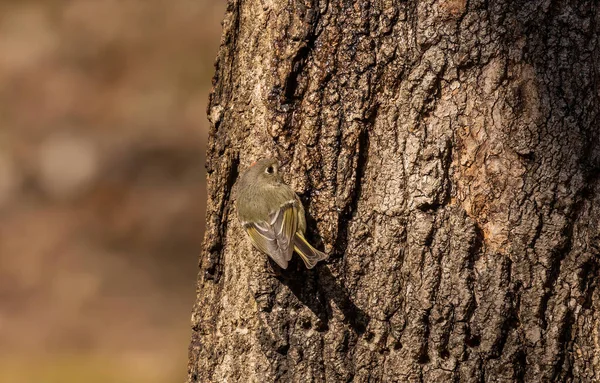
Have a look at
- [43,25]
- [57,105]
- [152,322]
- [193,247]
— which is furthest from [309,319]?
[43,25]

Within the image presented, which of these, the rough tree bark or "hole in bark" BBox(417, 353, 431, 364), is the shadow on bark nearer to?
the rough tree bark

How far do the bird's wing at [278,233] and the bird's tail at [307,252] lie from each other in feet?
0.12

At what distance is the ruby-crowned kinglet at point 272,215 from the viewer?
300 centimetres

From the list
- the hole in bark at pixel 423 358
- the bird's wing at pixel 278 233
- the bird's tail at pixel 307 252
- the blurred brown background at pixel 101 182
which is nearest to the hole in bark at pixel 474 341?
the hole in bark at pixel 423 358

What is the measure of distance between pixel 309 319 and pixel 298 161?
2.00 ft

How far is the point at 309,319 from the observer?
9.95ft

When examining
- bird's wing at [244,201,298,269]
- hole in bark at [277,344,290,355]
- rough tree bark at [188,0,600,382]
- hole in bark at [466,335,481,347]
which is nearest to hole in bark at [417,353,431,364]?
rough tree bark at [188,0,600,382]

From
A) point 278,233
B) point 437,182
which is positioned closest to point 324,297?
point 278,233

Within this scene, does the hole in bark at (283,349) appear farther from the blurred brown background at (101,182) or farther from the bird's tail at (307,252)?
the blurred brown background at (101,182)

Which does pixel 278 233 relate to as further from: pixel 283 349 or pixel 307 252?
pixel 283 349

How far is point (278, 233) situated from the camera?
10.5 ft

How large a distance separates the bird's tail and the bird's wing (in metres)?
0.04

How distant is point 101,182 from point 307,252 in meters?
5.55

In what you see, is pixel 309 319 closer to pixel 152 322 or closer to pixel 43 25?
pixel 152 322
